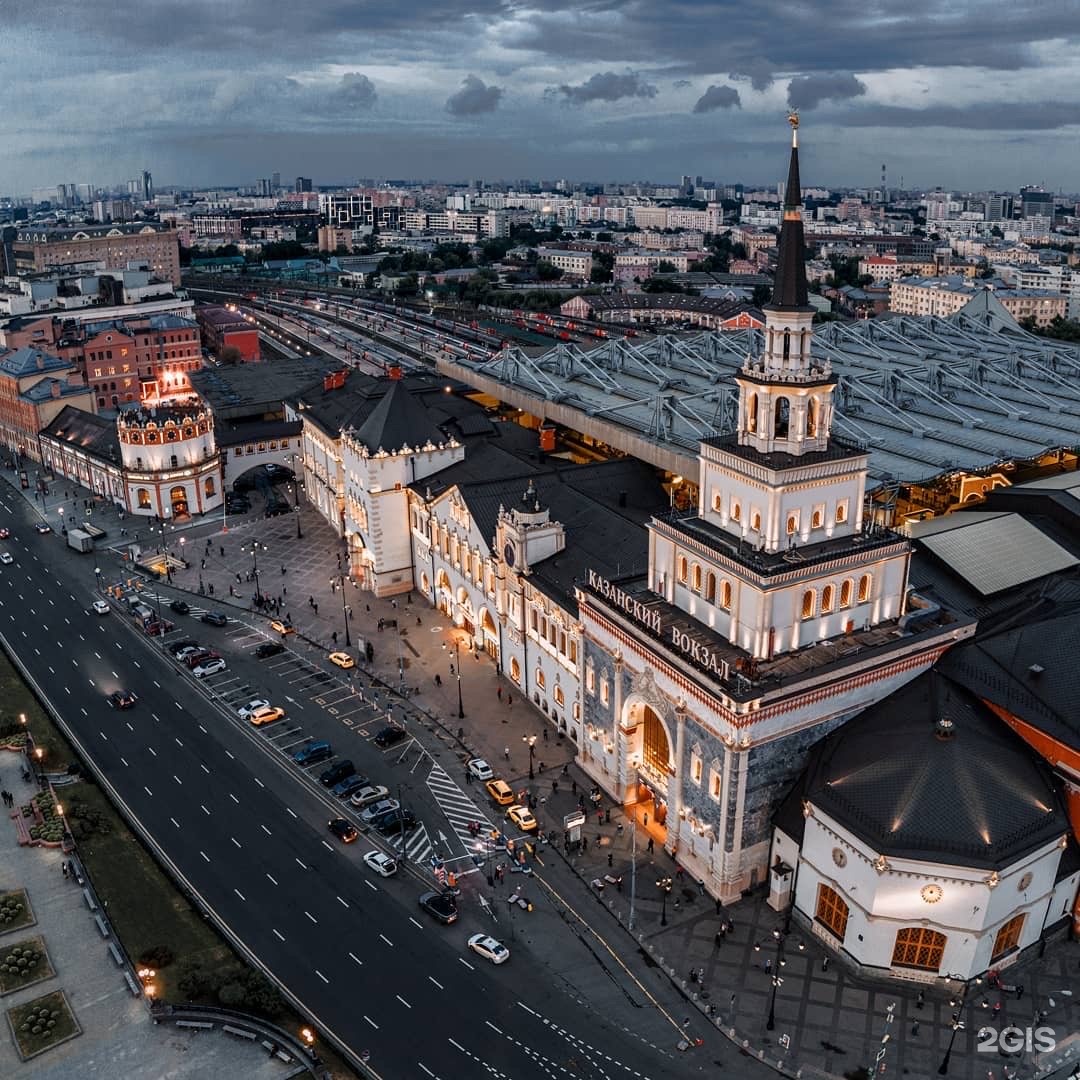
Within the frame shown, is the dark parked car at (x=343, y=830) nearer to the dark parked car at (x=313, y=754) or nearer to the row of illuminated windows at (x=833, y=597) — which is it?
the dark parked car at (x=313, y=754)

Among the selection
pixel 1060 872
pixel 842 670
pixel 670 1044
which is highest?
pixel 842 670

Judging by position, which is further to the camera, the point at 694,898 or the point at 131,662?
the point at 131,662

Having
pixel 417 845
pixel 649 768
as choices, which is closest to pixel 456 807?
pixel 417 845

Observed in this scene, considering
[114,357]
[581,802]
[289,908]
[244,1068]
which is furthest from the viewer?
[114,357]

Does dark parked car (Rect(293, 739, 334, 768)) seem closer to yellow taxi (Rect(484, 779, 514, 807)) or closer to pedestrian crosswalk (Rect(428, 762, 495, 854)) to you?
pedestrian crosswalk (Rect(428, 762, 495, 854))

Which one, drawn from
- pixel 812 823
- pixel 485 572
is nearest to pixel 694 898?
pixel 812 823

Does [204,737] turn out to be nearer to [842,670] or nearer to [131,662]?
[131,662]

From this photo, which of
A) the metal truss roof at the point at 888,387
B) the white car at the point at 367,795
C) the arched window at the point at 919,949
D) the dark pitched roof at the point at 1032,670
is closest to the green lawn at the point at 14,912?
the white car at the point at 367,795
